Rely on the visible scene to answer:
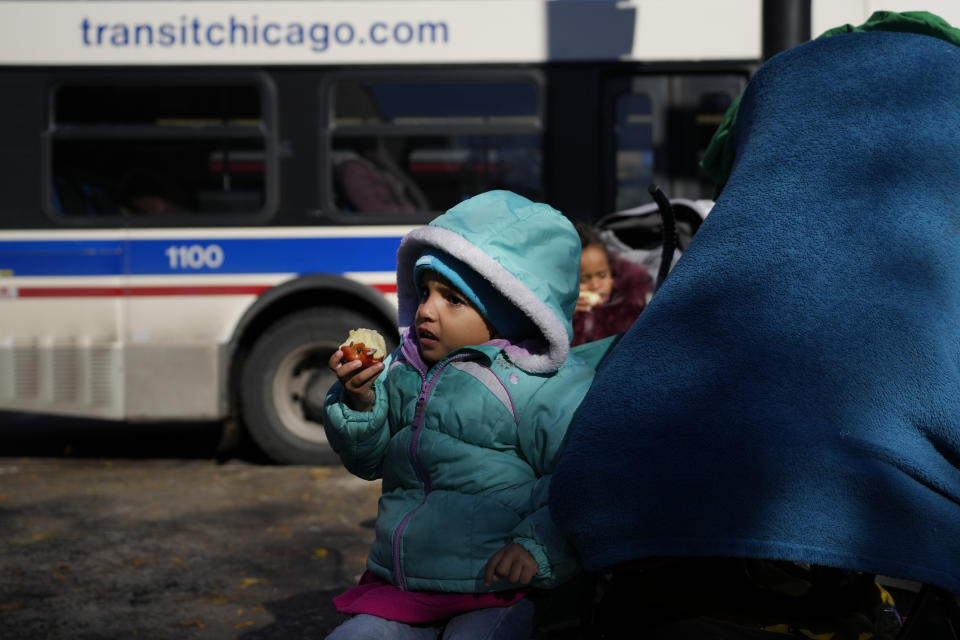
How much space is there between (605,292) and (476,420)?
212 cm

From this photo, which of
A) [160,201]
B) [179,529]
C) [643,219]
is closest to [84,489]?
[179,529]

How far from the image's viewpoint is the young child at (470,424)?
84.9 inches

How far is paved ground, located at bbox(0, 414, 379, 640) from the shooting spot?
4.24m

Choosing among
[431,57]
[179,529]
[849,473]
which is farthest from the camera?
[431,57]

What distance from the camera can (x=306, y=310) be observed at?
741cm

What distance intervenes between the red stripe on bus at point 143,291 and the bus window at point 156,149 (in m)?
0.51

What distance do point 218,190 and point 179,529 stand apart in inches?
101

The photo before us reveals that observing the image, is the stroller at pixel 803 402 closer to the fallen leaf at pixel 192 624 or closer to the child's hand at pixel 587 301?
the child's hand at pixel 587 301

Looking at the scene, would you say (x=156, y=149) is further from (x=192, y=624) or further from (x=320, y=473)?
(x=192, y=624)

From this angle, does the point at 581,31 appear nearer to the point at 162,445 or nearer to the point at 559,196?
the point at 559,196

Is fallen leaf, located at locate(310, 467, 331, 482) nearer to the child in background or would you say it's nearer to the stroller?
the child in background

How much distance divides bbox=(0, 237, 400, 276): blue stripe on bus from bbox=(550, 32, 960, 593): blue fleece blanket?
216 inches

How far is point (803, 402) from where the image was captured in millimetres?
1647

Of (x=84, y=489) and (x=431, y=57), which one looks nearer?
(x=84, y=489)
